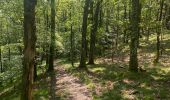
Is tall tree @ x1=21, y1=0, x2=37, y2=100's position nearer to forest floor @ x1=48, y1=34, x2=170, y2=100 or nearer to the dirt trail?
forest floor @ x1=48, y1=34, x2=170, y2=100

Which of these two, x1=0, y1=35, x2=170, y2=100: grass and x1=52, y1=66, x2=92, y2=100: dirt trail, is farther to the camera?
x1=52, y1=66, x2=92, y2=100: dirt trail

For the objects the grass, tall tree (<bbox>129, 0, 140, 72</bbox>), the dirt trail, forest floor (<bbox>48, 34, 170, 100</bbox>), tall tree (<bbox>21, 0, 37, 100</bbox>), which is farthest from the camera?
tall tree (<bbox>129, 0, 140, 72</bbox>)

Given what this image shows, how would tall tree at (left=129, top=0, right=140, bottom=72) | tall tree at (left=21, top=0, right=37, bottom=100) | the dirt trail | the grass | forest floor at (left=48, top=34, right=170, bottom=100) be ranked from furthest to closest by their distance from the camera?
tall tree at (left=129, top=0, right=140, bottom=72) → the dirt trail → forest floor at (left=48, top=34, right=170, bottom=100) → the grass → tall tree at (left=21, top=0, right=37, bottom=100)

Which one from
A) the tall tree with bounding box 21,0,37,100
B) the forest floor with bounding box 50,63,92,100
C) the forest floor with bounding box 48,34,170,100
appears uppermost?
the tall tree with bounding box 21,0,37,100

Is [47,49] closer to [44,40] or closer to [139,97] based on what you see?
[44,40]

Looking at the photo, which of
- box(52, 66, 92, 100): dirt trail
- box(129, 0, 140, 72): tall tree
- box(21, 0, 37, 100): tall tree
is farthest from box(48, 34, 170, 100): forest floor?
box(21, 0, 37, 100): tall tree

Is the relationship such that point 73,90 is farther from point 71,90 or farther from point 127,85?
point 127,85

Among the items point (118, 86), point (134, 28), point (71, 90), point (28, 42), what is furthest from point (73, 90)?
point (28, 42)

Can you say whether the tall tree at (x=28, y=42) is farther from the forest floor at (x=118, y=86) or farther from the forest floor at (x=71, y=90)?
the forest floor at (x=71, y=90)

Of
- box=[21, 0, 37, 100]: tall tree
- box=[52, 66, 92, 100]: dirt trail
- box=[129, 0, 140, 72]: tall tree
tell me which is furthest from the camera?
box=[129, 0, 140, 72]: tall tree

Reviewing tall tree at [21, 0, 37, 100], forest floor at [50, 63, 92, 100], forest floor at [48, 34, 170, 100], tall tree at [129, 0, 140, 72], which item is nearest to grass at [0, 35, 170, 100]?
forest floor at [48, 34, 170, 100]

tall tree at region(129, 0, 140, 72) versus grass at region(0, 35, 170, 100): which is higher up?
tall tree at region(129, 0, 140, 72)

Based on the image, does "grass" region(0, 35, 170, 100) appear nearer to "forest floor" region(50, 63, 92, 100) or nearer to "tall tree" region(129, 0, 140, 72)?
"forest floor" region(50, 63, 92, 100)

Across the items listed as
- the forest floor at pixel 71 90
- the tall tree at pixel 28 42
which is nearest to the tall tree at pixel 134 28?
the forest floor at pixel 71 90
